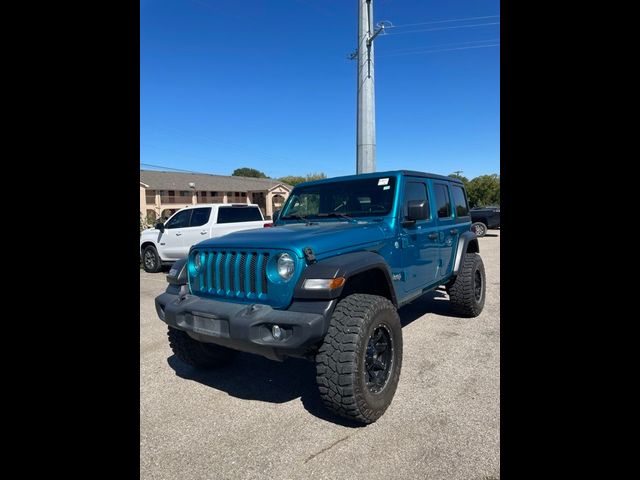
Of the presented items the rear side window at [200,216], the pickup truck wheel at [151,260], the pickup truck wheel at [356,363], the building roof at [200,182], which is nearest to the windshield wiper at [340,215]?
the pickup truck wheel at [356,363]

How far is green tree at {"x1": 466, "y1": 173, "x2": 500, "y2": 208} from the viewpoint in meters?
39.4

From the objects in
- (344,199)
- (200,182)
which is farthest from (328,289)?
(200,182)

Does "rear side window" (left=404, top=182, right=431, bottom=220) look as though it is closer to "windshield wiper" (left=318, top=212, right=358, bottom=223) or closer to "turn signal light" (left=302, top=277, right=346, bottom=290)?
"windshield wiper" (left=318, top=212, right=358, bottom=223)

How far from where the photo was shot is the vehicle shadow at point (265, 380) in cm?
312

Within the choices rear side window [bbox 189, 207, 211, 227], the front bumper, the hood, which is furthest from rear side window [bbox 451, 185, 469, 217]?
rear side window [bbox 189, 207, 211, 227]

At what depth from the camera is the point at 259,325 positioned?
8.54 feet

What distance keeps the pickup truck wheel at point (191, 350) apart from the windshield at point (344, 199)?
1670 mm

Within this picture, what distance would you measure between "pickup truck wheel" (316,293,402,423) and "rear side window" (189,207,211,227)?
7495 millimetres
